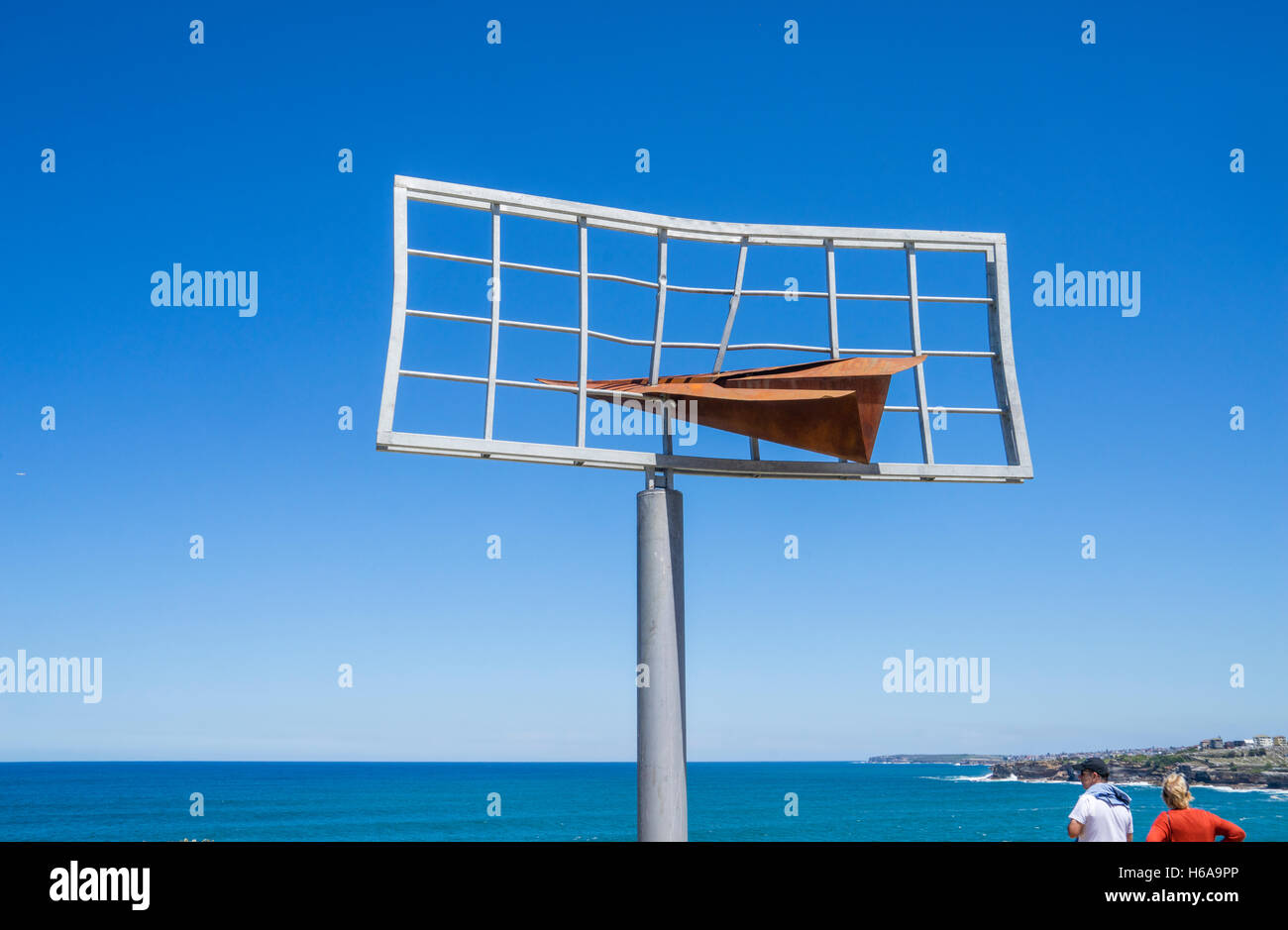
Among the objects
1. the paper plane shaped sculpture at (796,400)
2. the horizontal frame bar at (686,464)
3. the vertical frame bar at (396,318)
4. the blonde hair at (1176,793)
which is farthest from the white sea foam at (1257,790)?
the vertical frame bar at (396,318)

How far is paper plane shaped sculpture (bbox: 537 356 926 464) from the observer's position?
39.5 feet

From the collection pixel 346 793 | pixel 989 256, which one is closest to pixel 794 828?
pixel 346 793

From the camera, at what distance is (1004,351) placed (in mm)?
13078

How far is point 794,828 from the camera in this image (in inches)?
3209

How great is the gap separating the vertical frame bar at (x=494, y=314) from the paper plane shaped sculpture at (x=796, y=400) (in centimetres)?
112

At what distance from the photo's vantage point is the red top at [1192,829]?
7.83 m

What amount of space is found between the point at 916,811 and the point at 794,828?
21.0 meters

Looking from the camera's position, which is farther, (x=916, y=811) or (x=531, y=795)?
(x=531, y=795)

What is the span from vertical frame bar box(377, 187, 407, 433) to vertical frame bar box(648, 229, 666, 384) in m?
2.71

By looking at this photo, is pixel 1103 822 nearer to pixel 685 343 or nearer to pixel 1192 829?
pixel 1192 829
